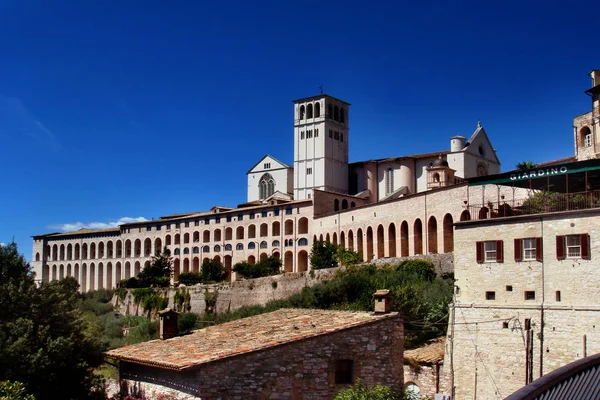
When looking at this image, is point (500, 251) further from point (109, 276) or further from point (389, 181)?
point (109, 276)

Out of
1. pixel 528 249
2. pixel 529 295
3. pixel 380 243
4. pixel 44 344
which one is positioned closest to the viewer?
pixel 44 344

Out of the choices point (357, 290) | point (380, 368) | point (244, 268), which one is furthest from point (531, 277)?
point (244, 268)

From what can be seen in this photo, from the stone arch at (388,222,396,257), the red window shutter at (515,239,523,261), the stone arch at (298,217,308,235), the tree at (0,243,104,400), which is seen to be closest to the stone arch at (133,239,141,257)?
the stone arch at (298,217,308,235)

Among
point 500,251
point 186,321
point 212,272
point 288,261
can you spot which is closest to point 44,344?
point 500,251

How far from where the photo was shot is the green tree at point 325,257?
63.8 m

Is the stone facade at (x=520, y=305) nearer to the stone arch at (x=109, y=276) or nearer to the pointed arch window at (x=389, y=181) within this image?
the pointed arch window at (x=389, y=181)

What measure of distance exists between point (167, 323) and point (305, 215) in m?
52.3

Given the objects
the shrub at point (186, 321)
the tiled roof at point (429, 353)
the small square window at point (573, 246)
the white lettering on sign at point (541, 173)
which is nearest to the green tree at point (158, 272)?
the shrub at point (186, 321)

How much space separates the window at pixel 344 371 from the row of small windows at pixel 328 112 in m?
71.3

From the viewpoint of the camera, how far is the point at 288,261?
80125mm

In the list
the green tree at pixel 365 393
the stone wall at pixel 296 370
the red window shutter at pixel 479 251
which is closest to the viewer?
the green tree at pixel 365 393

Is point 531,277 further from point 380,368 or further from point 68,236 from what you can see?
point 68,236

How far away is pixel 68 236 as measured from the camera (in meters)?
107

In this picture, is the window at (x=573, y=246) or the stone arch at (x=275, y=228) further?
the stone arch at (x=275, y=228)
